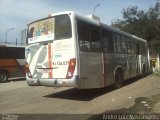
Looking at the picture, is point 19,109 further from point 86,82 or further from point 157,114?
point 157,114

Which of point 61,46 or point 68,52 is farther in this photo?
point 61,46

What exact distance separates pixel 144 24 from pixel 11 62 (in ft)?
84.0

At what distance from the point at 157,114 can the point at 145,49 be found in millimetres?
14197

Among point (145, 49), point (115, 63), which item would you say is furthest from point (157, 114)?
point (145, 49)

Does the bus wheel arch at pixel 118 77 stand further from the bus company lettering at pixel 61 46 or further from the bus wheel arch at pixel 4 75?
the bus wheel arch at pixel 4 75

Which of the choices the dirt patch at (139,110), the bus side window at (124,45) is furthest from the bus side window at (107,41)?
the dirt patch at (139,110)

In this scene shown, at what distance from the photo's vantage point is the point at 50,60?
1066 cm

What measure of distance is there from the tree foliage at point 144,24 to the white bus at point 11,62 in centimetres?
2163

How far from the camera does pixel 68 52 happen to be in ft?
33.2

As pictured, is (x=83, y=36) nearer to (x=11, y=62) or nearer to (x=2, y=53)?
(x=2, y=53)

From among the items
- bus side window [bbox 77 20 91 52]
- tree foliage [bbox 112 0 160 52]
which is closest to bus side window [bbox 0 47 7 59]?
bus side window [bbox 77 20 91 52]

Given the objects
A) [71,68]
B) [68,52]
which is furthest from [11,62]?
[71,68]

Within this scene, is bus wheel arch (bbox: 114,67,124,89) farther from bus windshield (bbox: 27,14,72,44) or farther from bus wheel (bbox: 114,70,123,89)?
bus windshield (bbox: 27,14,72,44)

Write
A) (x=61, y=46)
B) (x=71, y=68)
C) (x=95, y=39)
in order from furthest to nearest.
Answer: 1. (x=95, y=39)
2. (x=61, y=46)
3. (x=71, y=68)
